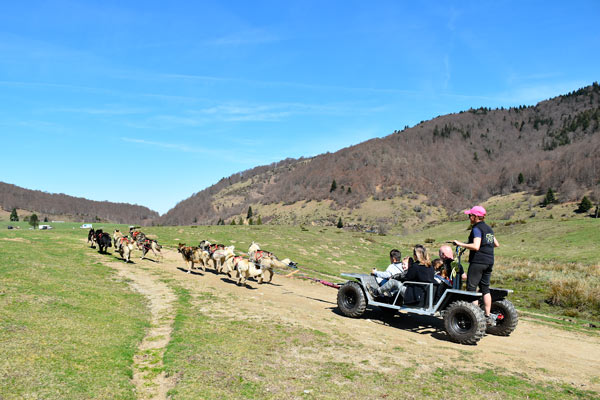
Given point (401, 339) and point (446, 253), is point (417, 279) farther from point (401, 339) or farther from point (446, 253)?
point (446, 253)

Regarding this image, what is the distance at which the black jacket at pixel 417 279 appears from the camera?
9.98 m

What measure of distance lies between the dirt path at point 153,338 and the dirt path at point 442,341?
1020mm

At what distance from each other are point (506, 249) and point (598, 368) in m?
47.9

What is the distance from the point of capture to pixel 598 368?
7668mm

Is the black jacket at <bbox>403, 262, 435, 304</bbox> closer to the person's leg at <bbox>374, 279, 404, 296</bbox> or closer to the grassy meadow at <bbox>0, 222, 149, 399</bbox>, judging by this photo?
the person's leg at <bbox>374, 279, 404, 296</bbox>

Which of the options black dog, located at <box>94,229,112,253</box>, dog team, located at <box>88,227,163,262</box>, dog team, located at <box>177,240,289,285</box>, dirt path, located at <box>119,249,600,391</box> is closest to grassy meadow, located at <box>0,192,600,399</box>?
dirt path, located at <box>119,249,600,391</box>

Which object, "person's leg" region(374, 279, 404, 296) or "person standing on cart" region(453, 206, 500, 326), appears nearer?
"person standing on cart" region(453, 206, 500, 326)

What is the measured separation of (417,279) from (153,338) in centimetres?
671

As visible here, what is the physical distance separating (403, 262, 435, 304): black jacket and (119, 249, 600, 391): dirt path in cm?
91

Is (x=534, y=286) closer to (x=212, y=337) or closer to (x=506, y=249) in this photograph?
(x=212, y=337)

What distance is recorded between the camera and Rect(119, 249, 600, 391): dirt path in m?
7.36

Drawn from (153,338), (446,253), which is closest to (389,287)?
(446,253)

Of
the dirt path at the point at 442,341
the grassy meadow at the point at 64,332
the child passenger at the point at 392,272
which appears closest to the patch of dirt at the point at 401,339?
the dirt path at the point at 442,341

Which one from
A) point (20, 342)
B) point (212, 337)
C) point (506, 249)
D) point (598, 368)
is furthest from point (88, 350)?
point (506, 249)
